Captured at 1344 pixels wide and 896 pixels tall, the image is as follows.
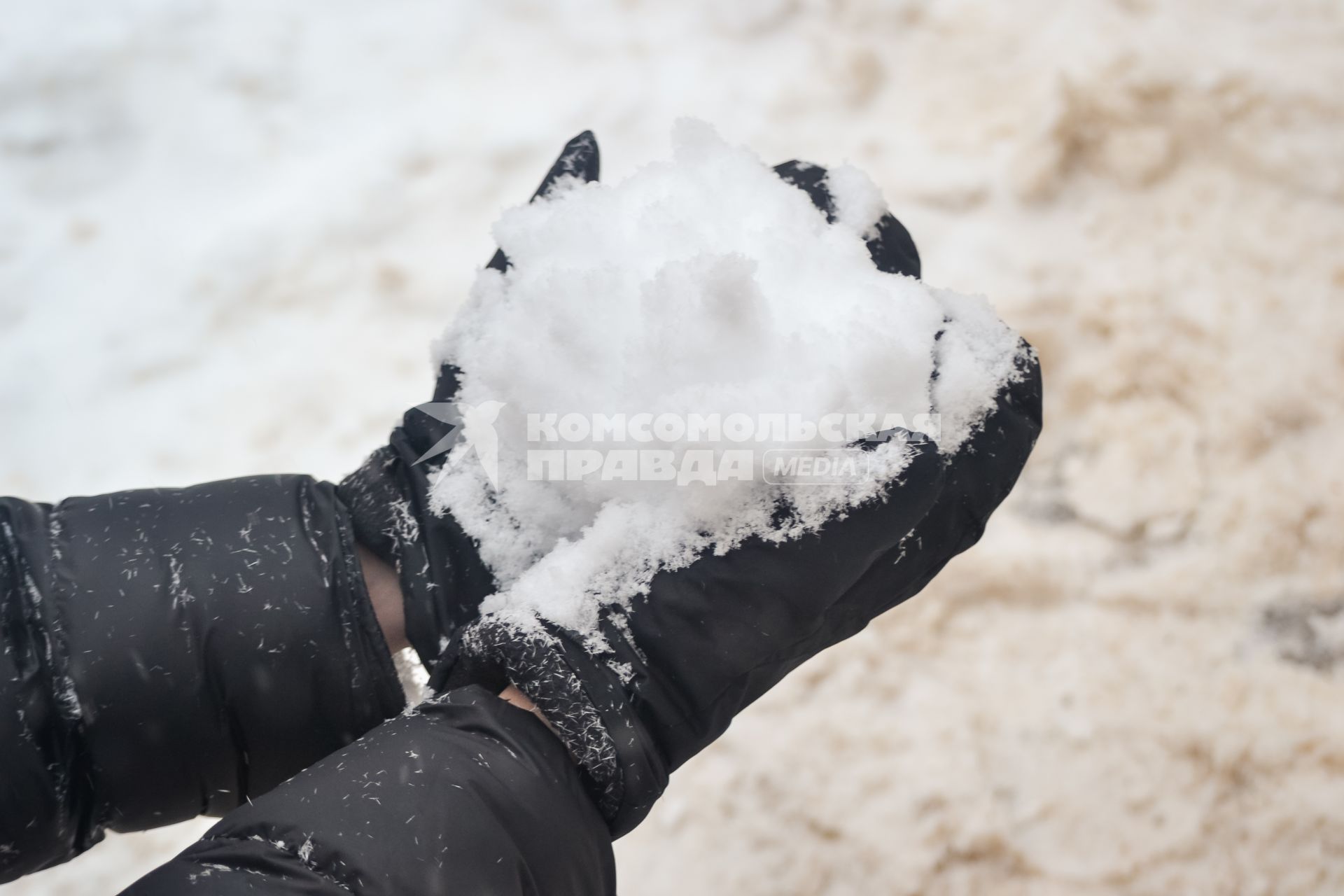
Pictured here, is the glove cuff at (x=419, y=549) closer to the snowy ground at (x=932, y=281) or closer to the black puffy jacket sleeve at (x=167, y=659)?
the black puffy jacket sleeve at (x=167, y=659)

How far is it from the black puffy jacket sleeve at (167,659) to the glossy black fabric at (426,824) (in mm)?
147

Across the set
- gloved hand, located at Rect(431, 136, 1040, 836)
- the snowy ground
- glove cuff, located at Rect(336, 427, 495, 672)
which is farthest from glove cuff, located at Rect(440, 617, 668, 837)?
the snowy ground

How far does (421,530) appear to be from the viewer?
3.00ft

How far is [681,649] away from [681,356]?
239 mm

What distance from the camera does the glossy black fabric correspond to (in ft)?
2.01

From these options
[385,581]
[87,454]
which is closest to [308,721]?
[385,581]

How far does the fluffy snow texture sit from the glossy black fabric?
0.34 ft

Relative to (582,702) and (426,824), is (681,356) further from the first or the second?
(426,824)

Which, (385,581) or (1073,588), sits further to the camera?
(1073,588)

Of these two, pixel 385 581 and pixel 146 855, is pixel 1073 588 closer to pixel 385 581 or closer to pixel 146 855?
pixel 385 581

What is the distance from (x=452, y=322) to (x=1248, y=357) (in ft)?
3.53

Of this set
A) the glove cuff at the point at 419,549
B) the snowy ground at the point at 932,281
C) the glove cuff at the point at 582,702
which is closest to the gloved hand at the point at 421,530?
the glove cuff at the point at 419,549

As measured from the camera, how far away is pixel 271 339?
4.98 feet

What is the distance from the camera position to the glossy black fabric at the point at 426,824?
61cm
